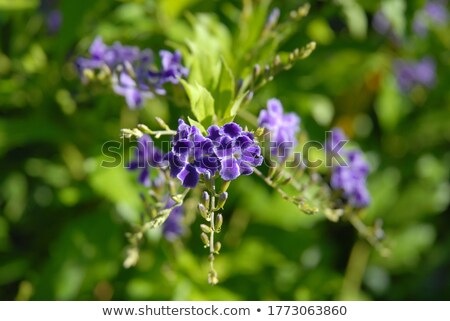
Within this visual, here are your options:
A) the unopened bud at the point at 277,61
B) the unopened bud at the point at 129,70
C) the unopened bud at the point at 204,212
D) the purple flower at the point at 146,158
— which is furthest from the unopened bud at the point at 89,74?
the unopened bud at the point at 204,212

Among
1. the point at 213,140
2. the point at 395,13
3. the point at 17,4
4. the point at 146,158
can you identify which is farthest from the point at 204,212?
the point at 17,4

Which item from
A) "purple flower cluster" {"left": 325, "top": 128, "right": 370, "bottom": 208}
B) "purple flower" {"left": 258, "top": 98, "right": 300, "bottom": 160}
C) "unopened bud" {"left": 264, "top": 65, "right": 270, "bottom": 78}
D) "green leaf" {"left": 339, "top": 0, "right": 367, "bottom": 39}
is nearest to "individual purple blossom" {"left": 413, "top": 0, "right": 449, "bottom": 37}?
"green leaf" {"left": 339, "top": 0, "right": 367, "bottom": 39}

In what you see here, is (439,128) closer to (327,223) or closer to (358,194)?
(327,223)

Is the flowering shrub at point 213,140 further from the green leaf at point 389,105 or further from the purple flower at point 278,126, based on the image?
the green leaf at point 389,105

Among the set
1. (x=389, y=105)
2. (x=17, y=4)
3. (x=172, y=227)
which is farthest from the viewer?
(x=389, y=105)

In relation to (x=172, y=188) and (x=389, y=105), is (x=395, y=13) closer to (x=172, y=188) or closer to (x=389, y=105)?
(x=389, y=105)

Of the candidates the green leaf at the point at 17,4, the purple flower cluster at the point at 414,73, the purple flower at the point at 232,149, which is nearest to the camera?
the purple flower at the point at 232,149
